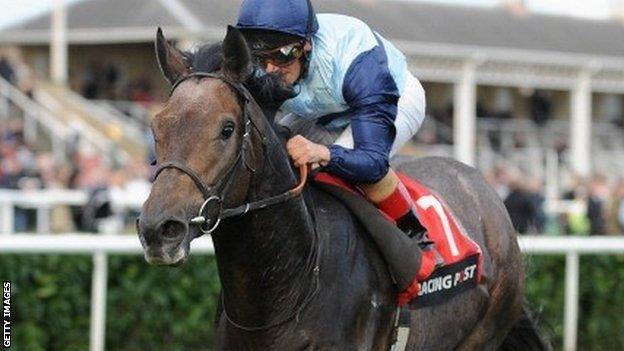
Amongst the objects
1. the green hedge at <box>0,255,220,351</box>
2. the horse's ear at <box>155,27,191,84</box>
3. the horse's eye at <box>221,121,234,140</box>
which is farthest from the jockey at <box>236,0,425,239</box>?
the green hedge at <box>0,255,220,351</box>

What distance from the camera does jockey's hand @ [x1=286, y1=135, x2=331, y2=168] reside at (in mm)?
4559

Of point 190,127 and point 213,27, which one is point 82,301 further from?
point 213,27

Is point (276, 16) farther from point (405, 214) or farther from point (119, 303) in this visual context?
point (119, 303)

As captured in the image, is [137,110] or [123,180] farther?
[137,110]

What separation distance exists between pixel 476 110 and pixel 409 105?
3079cm

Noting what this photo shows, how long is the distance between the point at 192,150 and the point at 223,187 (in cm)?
15

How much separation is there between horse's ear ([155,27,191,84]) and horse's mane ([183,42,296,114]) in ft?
0.10

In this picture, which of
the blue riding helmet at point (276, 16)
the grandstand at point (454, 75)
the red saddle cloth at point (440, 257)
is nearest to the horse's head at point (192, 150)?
the blue riding helmet at point (276, 16)

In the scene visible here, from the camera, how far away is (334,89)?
4750mm

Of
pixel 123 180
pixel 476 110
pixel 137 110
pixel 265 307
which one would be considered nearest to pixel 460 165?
pixel 265 307

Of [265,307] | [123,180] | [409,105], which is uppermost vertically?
[123,180]

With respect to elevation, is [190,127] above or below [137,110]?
below

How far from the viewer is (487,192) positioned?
6.04 metres

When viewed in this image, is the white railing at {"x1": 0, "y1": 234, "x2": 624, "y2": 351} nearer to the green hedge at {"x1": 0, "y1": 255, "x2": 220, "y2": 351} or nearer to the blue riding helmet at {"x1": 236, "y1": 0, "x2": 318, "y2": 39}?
the green hedge at {"x1": 0, "y1": 255, "x2": 220, "y2": 351}
